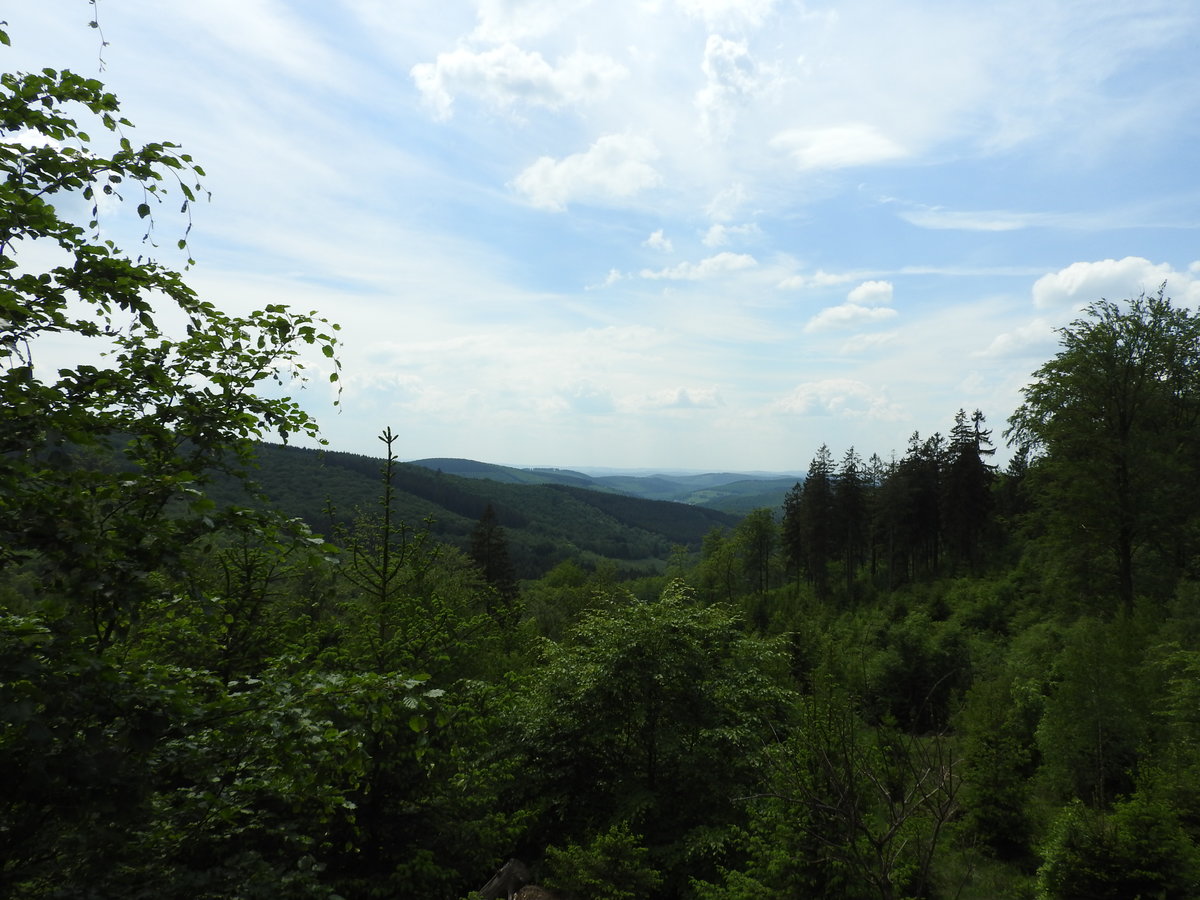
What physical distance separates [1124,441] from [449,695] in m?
25.9

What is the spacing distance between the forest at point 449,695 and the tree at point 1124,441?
0.36 ft

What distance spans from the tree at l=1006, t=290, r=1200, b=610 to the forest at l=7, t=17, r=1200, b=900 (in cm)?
11

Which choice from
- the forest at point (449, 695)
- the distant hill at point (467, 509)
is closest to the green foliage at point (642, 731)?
the forest at point (449, 695)

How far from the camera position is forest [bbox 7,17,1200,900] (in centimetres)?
324

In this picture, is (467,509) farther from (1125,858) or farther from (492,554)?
(1125,858)

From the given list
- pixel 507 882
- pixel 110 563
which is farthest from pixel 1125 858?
pixel 110 563

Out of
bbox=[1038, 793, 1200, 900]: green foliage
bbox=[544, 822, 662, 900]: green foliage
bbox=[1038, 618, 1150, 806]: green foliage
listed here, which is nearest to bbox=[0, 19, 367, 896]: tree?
bbox=[544, 822, 662, 900]: green foliage

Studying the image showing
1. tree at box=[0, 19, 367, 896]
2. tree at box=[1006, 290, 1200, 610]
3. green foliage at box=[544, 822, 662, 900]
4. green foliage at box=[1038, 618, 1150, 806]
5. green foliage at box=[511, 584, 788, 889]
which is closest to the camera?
tree at box=[0, 19, 367, 896]

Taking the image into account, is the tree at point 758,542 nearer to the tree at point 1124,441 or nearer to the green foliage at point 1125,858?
the tree at point 1124,441

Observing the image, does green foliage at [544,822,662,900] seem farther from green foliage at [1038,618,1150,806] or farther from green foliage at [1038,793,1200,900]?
green foliage at [1038,618,1150,806]

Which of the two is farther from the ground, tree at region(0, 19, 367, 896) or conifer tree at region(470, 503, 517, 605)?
tree at region(0, 19, 367, 896)

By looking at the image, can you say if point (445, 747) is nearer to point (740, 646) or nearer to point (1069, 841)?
point (740, 646)

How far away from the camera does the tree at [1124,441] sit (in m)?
20.5

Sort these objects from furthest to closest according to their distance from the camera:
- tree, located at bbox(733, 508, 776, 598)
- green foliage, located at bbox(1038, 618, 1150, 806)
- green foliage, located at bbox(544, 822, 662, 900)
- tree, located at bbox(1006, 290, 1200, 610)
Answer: tree, located at bbox(733, 508, 776, 598) < tree, located at bbox(1006, 290, 1200, 610) < green foliage, located at bbox(1038, 618, 1150, 806) < green foliage, located at bbox(544, 822, 662, 900)
